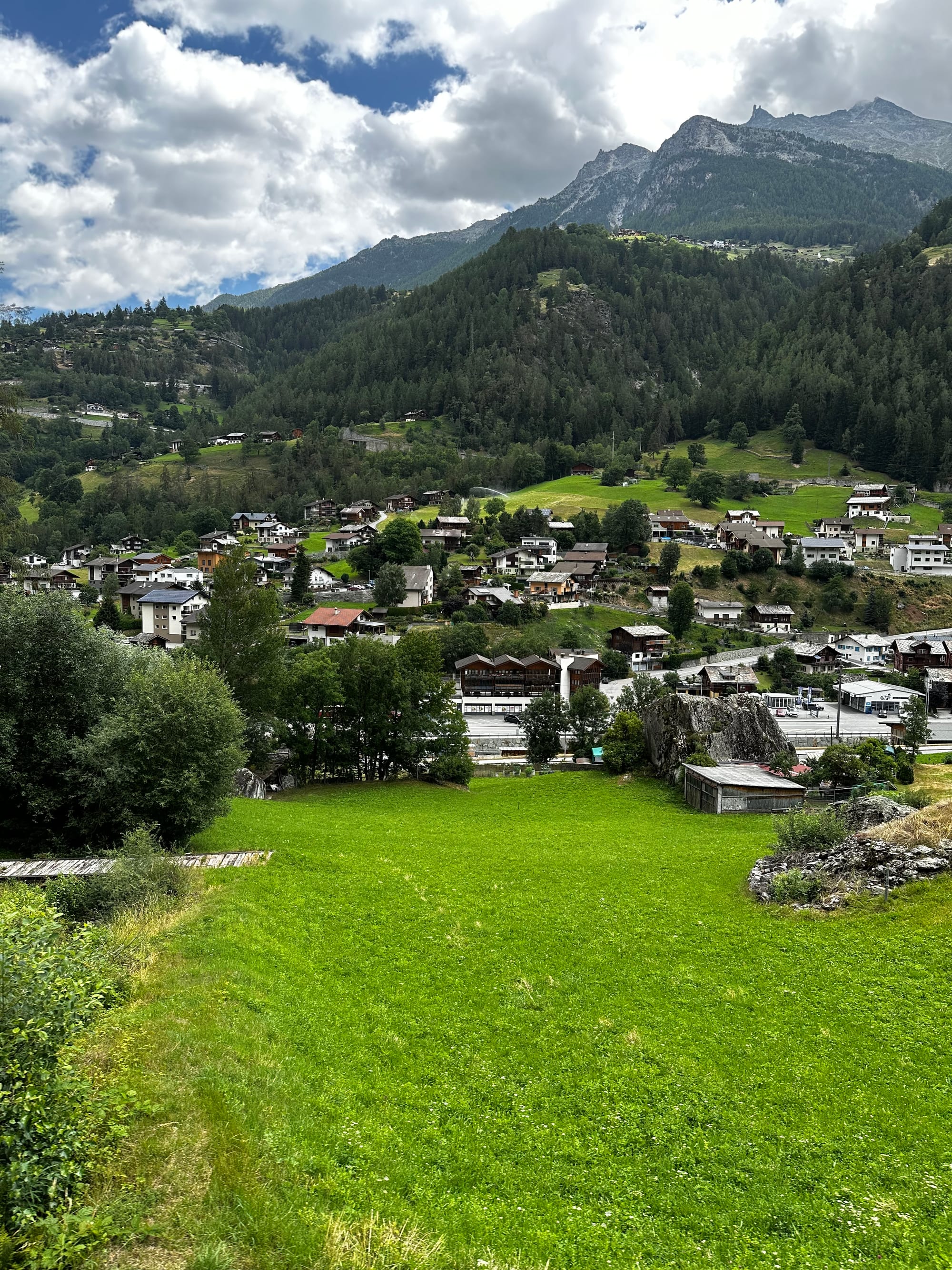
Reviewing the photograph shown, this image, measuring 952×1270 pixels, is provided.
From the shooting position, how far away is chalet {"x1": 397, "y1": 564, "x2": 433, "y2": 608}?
8256cm

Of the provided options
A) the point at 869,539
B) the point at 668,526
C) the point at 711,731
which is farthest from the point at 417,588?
the point at 869,539

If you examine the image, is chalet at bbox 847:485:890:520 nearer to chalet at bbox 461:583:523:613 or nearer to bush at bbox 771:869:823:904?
chalet at bbox 461:583:523:613

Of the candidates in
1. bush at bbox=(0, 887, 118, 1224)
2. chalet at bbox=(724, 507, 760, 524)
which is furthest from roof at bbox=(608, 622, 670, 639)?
bush at bbox=(0, 887, 118, 1224)

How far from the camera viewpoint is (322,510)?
124688 mm

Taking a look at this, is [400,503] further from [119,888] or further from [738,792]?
[119,888]

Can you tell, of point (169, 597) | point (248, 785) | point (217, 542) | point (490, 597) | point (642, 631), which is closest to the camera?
point (248, 785)

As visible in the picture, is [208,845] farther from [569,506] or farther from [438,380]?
[438,380]

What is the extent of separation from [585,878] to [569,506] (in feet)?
331

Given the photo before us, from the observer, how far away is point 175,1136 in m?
7.34

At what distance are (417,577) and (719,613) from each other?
37.3 meters

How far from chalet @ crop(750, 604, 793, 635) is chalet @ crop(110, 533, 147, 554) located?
9610cm

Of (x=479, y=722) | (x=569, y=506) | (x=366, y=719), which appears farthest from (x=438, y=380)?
(x=366, y=719)

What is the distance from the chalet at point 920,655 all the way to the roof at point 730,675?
18.3 metres

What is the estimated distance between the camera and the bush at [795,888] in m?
16.9
